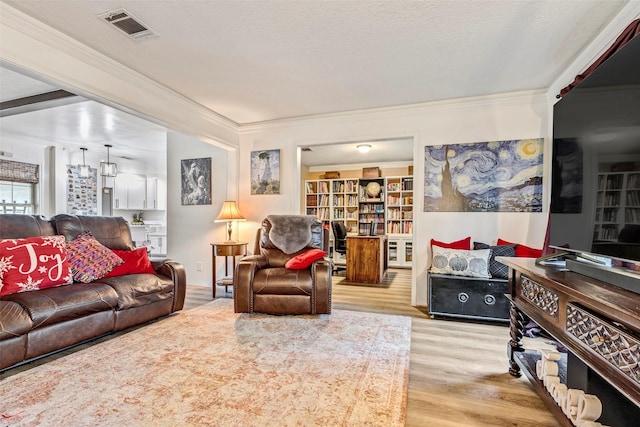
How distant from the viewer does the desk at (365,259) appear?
16.1 ft

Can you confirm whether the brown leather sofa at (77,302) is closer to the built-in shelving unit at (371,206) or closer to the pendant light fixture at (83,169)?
the pendant light fixture at (83,169)

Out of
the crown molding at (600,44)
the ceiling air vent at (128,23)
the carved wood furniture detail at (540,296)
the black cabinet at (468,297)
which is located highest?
the ceiling air vent at (128,23)

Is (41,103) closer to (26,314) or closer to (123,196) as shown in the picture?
(26,314)

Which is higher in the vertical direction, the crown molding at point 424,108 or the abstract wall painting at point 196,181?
the crown molding at point 424,108

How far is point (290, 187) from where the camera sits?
168 inches

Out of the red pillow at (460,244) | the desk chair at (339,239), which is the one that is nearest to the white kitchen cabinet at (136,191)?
the desk chair at (339,239)

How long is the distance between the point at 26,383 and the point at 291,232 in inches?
96.0

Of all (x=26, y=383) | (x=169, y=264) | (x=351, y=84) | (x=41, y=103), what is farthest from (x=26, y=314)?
(x=351, y=84)

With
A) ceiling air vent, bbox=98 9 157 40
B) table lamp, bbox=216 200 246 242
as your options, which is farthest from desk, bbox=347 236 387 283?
ceiling air vent, bbox=98 9 157 40

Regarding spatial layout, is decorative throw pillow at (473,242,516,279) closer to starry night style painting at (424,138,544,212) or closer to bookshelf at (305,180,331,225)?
starry night style painting at (424,138,544,212)

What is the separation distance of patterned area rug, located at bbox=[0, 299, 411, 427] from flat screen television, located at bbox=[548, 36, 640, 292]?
129 centimetres

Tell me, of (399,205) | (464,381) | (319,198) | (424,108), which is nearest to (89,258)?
(464,381)

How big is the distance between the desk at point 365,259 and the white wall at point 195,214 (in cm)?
198

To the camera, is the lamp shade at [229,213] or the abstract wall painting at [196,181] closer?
the lamp shade at [229,213]
